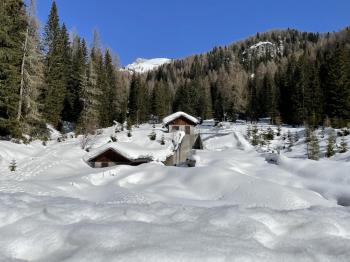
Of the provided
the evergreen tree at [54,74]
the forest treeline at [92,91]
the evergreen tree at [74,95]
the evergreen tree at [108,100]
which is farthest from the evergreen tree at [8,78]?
the evergreen tree at [108,100]

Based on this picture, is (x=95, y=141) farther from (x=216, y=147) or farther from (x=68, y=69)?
(x=68, y=69)

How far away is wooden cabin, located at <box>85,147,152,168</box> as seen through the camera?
32.6 m

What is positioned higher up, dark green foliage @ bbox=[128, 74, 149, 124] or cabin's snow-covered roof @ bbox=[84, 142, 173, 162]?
dark green foliage @ bbox=[128, 74, 149, 124]

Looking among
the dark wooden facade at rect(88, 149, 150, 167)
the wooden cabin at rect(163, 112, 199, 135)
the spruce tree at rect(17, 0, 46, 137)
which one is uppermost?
the spruce tree at rect(17, 0, 46, 137)

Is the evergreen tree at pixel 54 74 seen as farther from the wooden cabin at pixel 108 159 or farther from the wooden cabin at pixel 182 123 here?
the wooden cabin at pixel 108 159

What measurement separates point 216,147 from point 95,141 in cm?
1292

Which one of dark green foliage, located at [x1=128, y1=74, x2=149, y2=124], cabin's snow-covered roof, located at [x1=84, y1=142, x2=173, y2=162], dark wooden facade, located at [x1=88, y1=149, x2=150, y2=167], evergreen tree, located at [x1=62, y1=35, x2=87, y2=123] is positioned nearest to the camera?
cabin's snow-covered roof, located at [x1=84, y1=142, x2=173, y2=162]

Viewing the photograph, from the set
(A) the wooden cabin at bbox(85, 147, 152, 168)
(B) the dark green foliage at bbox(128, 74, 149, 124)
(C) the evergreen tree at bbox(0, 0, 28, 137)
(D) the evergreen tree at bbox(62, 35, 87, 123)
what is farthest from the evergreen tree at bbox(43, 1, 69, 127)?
(A) the wooden cabin at bbox(85, 147, 152, 168)

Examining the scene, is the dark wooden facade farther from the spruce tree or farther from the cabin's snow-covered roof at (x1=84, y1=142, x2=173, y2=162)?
the spruce tree

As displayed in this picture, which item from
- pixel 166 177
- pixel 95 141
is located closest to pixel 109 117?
pixel 95 141

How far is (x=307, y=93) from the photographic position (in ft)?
205

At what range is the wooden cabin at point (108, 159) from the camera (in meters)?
32.6

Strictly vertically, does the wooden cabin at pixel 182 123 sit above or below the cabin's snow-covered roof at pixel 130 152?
above

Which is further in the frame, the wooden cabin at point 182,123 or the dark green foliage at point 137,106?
the dark green foliage at point 137,106
